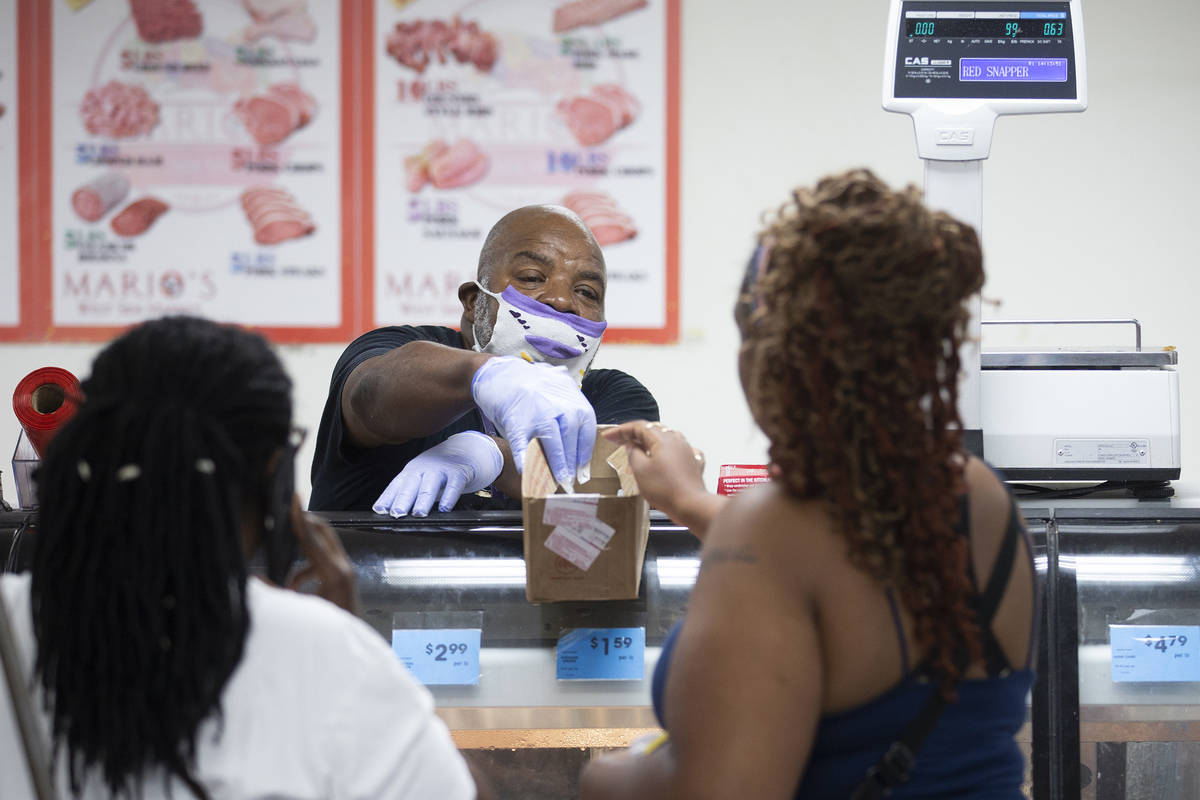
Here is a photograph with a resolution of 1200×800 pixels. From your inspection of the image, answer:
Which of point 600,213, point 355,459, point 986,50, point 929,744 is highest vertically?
point 986,50

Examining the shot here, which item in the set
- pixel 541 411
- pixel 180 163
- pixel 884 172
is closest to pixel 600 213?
pixel 884 172

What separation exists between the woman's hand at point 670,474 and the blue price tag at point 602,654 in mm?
283

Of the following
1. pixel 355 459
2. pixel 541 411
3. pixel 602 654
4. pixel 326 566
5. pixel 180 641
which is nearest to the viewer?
pixel 180 641

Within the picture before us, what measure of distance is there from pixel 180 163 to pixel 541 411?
1972mm

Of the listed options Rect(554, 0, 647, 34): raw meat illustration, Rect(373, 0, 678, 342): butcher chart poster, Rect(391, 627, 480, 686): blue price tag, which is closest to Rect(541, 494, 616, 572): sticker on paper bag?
Rect(391, 627, 480, 686): blue price tag

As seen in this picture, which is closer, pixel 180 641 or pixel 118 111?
pixel 180 641

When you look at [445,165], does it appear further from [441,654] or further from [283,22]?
[441,654]

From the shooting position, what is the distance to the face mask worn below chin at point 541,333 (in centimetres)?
214

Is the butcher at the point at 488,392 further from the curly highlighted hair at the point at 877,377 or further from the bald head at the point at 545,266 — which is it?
the curly highlighted hair at the point at 877,377

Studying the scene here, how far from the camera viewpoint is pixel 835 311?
0.88m

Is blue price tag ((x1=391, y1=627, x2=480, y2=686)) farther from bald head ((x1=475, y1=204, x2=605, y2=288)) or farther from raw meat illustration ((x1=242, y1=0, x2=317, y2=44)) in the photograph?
raw meat illustration ((x1=242, y1=0, x2=317, y2=44))

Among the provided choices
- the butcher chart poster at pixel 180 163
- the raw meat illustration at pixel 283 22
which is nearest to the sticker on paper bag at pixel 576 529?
the butcher chart poster at pixel 180 163

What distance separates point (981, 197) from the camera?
6.09 ft

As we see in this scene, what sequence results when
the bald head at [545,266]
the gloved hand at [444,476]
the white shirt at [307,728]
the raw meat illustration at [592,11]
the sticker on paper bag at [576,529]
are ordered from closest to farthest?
the white shirt at [307,728] → the sticker on paper bag at [576,529] → the gloved hand at [444,476] → the bald head at [545,266] → the raw meat illustration at [592,11]
